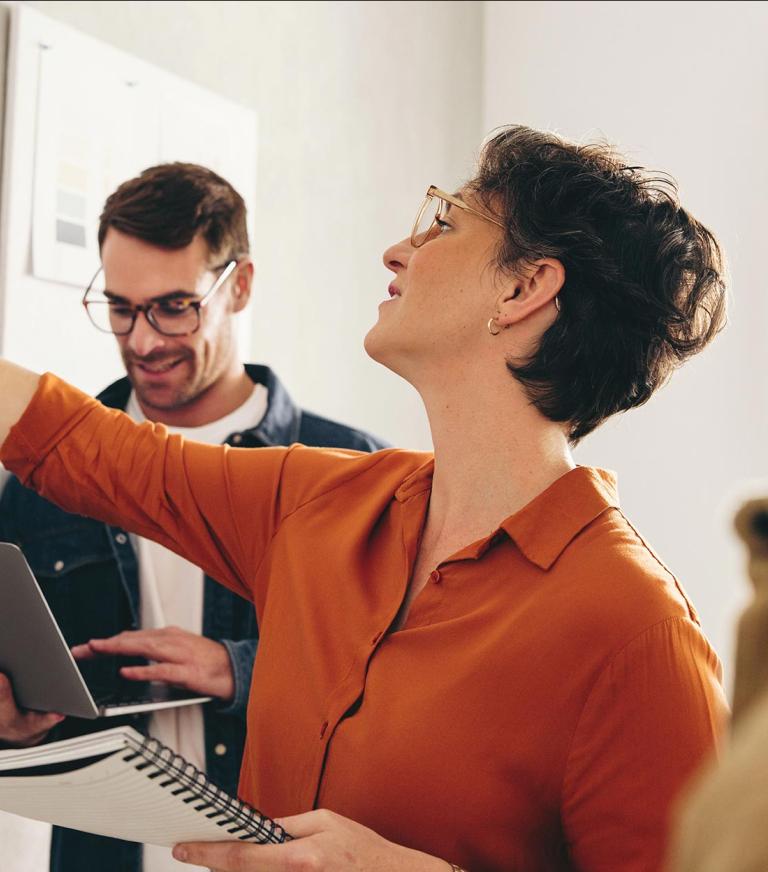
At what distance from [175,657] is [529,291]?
736 mm

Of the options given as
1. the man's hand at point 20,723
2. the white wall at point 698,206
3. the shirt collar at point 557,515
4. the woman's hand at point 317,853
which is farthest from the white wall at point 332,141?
the woman's hand at point 317,853

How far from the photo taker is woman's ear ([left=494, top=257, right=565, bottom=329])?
1.25 metres

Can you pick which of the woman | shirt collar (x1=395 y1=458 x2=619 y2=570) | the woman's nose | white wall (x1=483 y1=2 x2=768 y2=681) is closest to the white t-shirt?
the woman

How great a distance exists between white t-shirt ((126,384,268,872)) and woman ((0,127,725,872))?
0.34m

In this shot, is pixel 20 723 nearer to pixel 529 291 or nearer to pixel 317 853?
pixel 317 853

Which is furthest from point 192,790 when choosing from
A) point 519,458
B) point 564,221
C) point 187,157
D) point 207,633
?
point 187,157

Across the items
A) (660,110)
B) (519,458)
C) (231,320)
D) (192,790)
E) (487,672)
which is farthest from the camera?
(660,110)

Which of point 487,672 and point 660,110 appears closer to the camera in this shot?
point 487,672

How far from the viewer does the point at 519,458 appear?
4.10 ft

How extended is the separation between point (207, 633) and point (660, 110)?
83.8 inches

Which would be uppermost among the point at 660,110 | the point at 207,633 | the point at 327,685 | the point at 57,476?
the point at 660,110

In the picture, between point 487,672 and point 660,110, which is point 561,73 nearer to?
point 660,110

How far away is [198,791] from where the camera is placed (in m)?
0.80

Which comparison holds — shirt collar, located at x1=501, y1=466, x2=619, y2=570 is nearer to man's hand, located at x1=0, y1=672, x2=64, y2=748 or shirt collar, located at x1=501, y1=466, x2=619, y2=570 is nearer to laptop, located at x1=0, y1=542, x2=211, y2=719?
laptop, located at x1=0, y1=542, x2=211, y2=719
